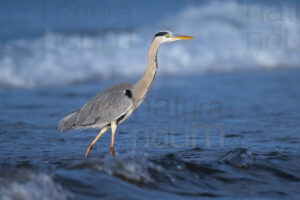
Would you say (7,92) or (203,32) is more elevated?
(203,32)

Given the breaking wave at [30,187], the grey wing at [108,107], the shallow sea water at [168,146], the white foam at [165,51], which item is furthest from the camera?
the white foam at [165,51]

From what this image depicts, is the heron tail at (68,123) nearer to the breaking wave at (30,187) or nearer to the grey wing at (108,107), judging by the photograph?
the grey wing at (108,107)

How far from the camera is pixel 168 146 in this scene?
7.62 m

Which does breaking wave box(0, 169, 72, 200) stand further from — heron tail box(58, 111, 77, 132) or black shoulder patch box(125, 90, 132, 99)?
black shoulder patch box(125, 90, 132, 99)

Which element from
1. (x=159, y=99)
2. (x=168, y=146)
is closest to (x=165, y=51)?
(x=159, y=99)

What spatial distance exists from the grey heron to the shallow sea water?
0.43 m

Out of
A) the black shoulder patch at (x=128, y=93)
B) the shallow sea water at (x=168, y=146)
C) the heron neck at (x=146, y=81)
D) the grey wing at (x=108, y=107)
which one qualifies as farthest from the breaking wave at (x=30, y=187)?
the heron neck at (x=146, y=81)

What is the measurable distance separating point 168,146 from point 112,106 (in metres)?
1.18

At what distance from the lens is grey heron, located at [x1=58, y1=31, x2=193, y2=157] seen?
275 inches

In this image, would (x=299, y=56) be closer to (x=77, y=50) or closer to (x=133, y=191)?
(x=77, y=50)

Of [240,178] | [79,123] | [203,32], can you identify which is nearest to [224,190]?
[240,178]

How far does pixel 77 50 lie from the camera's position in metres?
16.5

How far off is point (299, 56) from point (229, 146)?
11.6 meters

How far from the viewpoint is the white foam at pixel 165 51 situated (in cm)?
1473
